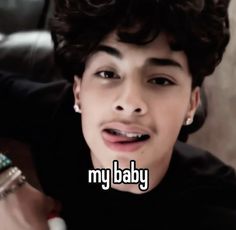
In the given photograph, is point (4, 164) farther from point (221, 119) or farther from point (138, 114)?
point (221, 119)

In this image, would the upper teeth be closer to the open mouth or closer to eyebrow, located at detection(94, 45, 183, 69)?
the open mouth

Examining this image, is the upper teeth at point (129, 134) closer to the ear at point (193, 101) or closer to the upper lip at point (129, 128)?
the upper lip at point (129, 128)

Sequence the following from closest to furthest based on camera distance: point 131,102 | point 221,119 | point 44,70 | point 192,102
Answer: point 131,102, point 192,102, point 44,70, point 221,119

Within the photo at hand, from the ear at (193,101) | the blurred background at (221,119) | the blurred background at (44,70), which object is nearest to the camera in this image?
the ear at (193,101)

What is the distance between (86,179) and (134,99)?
0.24 metres

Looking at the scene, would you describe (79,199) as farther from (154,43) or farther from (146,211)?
(154,43)

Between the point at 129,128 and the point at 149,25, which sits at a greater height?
the point at 149,25

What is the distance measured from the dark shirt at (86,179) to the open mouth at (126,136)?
0.44 feet

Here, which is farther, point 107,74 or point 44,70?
point 44,70

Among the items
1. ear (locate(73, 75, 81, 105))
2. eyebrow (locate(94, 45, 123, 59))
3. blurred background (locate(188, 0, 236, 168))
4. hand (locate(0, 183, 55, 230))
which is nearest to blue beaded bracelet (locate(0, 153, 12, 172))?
hand (locate(0, 183, 55, 230))

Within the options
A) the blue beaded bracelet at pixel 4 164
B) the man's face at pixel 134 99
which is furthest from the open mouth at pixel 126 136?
the blue beaded bracelet at pixel 4 164

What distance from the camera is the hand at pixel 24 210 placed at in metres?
0.75

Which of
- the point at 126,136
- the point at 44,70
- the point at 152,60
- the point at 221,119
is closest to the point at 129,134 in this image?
the point at 126,136

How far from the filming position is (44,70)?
1.09 m
